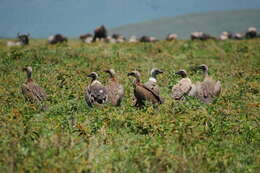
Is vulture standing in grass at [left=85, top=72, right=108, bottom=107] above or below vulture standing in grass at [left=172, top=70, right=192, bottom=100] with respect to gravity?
above

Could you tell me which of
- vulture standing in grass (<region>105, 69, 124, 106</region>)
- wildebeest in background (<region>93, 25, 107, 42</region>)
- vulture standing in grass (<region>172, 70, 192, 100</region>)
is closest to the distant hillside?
wildebeest in background (<region>93, 25, 107, 42</region>)

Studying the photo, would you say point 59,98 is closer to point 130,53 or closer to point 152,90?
point 152,90

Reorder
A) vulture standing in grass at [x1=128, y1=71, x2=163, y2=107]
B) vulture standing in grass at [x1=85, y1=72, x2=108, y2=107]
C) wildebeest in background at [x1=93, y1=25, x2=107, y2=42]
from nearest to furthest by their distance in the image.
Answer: vulture standing in grass at [x1=85, y1=72, x2=108, y2=107] → vulture standing in grass at [x1=128, y1=71, x2=163, y2=107] → wildebeest in background at [x1=93, y1=25, x2=107, y2=42]

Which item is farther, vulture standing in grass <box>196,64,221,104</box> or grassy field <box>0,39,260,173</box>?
vulture standing in grass <box>196,64,221,104</box>

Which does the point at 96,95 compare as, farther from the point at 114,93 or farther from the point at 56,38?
the point at 56,38

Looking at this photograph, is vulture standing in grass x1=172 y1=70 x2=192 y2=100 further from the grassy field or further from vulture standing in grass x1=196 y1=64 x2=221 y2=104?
the grassy field

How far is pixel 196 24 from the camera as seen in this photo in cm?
15288

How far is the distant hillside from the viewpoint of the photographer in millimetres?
137125

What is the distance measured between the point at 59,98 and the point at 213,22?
144536 mm

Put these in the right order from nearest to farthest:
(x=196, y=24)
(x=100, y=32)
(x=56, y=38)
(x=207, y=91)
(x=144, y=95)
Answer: (x=144, y=95) < (x=207, y=91) < (x=56, y=38) < (x=100, y=32) < (x=196, y=24)

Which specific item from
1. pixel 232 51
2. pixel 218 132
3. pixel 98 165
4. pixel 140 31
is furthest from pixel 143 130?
pixel 140 31

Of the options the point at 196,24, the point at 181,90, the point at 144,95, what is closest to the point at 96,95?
the point at 144,95

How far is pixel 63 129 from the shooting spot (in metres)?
9.04

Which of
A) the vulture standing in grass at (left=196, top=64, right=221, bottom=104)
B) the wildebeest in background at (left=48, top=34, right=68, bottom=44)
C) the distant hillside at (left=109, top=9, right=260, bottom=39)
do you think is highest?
the wildebeest in background at (left=48, top=34, right=68, bottom=44)
